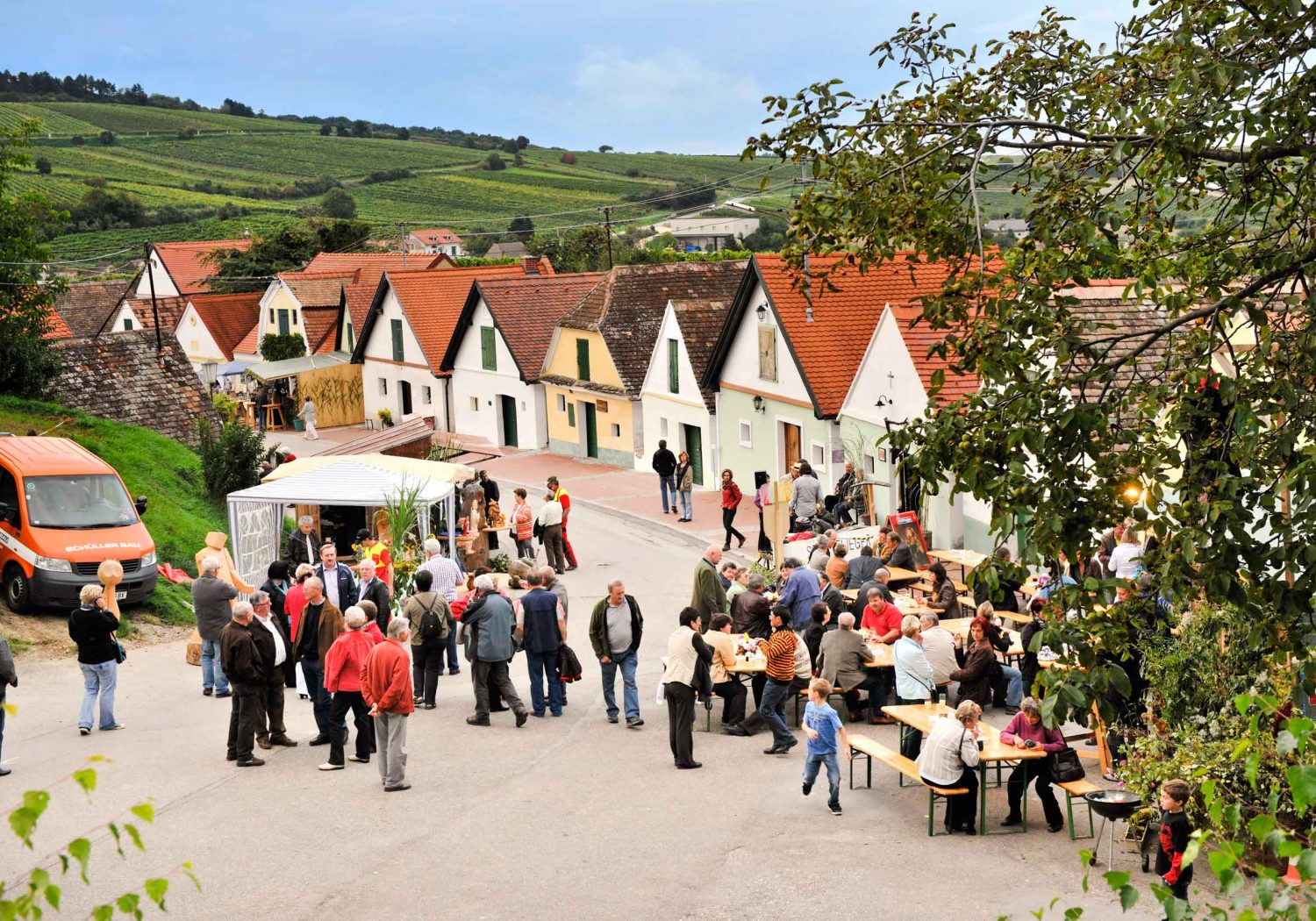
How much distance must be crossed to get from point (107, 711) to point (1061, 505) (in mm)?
11320

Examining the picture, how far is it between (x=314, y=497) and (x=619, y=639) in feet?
27.8

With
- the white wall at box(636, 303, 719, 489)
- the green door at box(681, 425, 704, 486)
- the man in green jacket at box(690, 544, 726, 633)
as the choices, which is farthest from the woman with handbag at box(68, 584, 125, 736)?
Answer: the green door at box(681, 425, 704, 486)

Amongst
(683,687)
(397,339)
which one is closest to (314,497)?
(683,687)

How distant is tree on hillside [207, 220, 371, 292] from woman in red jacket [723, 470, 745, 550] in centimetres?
5691

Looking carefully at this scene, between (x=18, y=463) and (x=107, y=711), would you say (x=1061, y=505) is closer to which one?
(x=107, y=711)

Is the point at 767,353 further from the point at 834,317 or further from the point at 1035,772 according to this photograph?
the point at 1035,772

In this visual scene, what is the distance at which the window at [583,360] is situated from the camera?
42875 mm

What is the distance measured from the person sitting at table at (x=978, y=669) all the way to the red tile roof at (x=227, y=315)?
51975 millimetres

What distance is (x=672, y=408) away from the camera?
3806cm

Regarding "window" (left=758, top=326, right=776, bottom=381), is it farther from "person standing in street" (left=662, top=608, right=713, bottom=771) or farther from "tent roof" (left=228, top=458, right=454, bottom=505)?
"person standing in street" (left=662, top=608, right=713, bottom=771)

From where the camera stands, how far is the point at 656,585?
998 inches

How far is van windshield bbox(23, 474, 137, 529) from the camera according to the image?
21.5 metres

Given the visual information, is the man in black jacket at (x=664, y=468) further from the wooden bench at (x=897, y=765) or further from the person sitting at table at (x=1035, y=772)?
the person sitting at table at (x=1035, y=772)

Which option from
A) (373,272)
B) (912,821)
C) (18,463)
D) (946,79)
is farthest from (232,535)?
(373,272)
